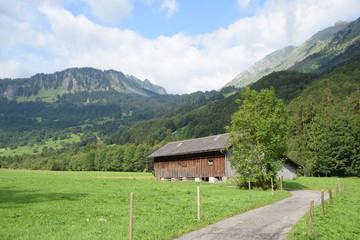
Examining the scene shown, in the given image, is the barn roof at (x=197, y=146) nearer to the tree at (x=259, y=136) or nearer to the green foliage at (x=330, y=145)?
the tree at (x=259, y=136)

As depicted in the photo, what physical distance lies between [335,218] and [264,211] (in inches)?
166

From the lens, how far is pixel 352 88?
408 ft

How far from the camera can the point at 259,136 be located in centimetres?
3375

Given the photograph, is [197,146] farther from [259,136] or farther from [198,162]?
[259,136]

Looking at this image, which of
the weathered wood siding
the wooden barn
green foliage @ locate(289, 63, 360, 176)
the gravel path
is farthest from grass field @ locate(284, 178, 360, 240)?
green foliage @ locate(289, 63, 360, 176)

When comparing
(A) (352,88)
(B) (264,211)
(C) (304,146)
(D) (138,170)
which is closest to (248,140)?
(B) (264,211)

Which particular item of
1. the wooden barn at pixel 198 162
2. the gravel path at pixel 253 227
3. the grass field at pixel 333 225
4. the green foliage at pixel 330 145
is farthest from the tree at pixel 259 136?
the green foliage at pixel 330 145

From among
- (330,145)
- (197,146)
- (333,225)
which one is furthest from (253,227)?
(330,145)

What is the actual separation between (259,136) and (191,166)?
2183cm

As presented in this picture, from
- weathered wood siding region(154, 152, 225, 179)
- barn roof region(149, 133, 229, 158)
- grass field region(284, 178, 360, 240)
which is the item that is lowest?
grass field region(284, 178, 360, 240)

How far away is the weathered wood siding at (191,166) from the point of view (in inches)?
1923

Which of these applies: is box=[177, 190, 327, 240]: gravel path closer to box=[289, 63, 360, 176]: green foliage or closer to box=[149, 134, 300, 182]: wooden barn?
box=[149, 134, 300, 182]: wooden barn

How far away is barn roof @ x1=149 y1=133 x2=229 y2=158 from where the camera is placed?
48.7m

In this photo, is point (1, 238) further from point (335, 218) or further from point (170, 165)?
point (170, 165)
